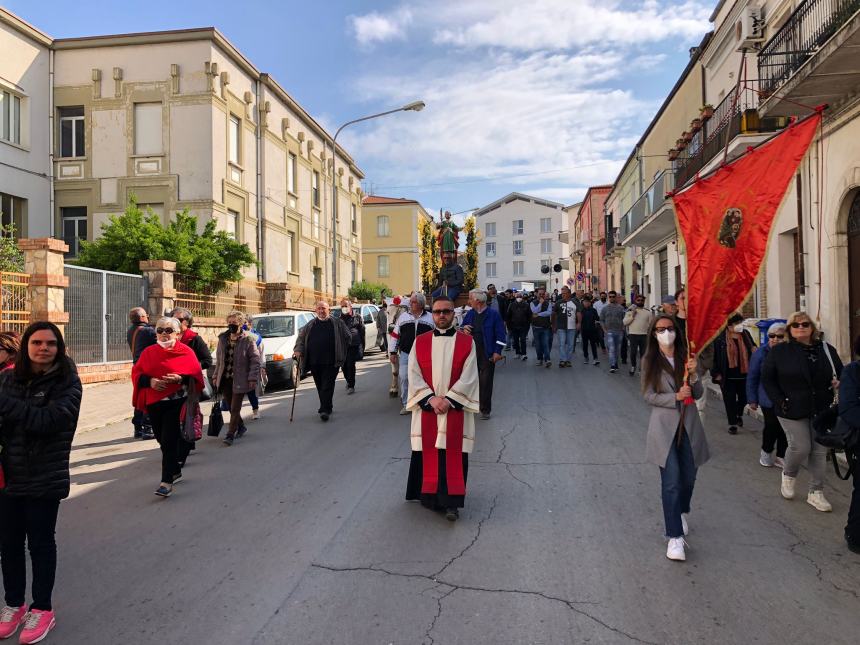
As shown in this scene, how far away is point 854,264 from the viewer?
1074cm

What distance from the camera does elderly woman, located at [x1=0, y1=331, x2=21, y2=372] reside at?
12.6 ft

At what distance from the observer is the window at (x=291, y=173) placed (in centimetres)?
3053

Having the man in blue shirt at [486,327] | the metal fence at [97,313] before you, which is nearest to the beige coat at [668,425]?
the man in blue shirt at [486,327]

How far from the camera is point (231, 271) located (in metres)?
20.2

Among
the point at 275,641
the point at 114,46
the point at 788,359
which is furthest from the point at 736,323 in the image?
the point at 114,46

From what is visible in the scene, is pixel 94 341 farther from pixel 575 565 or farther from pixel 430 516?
pixel 575 565

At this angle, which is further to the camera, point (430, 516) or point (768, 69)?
point (768, 69)

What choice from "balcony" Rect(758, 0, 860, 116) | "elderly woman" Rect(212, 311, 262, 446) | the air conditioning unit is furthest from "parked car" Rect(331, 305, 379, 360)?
"balcony" Rect(758, 0, 860, 116)

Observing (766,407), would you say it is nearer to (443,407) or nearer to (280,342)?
(443,407)

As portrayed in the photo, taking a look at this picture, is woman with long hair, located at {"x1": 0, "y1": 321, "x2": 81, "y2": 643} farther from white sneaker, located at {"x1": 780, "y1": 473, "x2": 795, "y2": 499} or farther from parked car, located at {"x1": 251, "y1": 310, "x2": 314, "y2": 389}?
parked car, located at {"x1": 251, "y1": 310, "x2": 314, "y2": 389}

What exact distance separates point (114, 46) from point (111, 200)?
5.69 meters

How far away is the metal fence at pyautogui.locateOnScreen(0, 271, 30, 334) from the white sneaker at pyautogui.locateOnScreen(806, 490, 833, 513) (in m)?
12.2

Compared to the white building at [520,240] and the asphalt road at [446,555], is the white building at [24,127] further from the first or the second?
the white building at [520,240]

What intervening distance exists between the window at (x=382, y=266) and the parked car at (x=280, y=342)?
141ft
